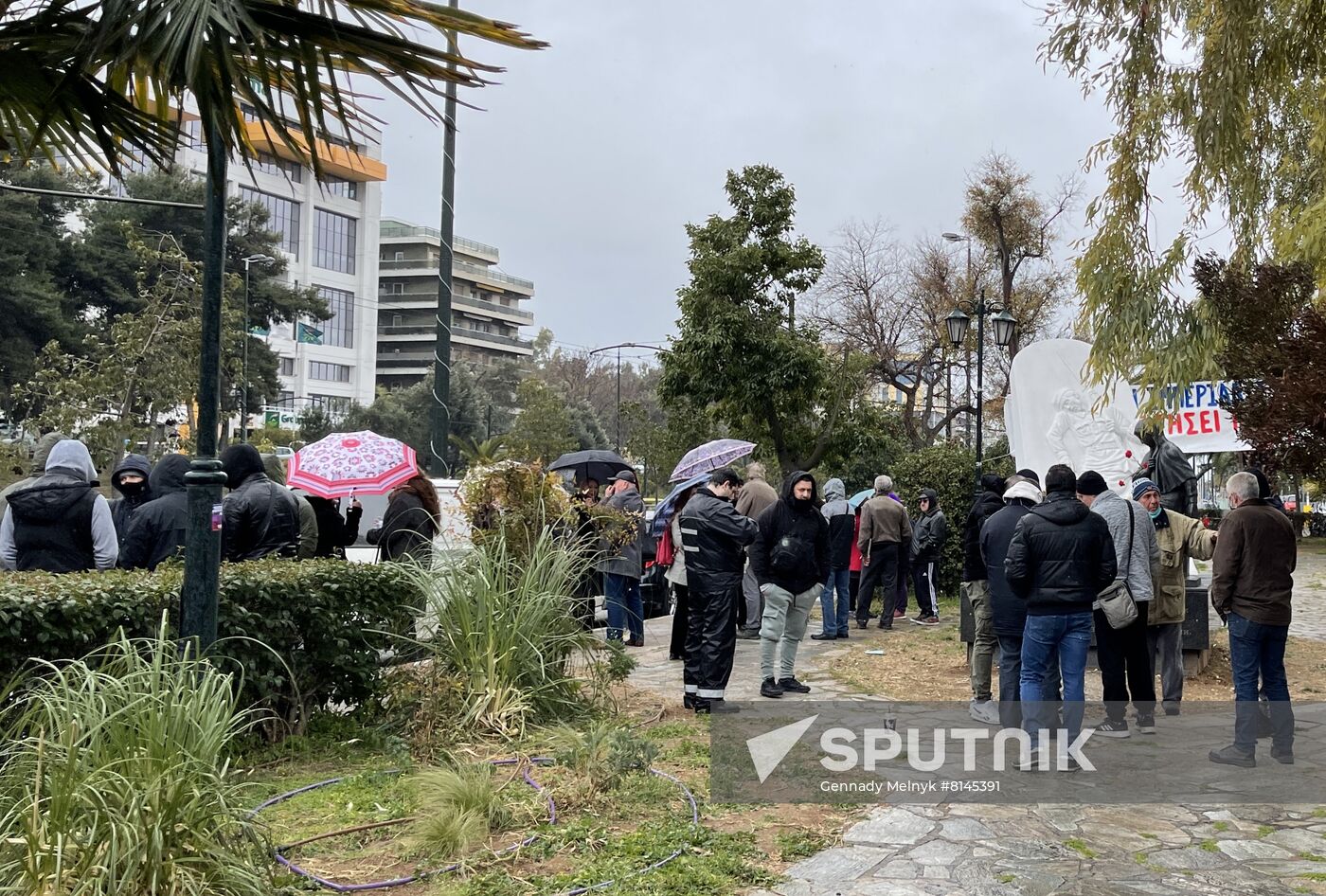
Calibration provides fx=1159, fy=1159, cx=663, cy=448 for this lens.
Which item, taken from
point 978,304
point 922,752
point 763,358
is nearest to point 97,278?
point 763,358

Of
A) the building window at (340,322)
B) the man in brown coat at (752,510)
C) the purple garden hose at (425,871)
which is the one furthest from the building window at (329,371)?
the purple garden hose at (425,871)

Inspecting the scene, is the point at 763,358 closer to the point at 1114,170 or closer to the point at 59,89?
the point at 1114,170

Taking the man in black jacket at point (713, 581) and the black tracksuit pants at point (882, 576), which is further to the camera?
the black tracksuit pants at point (882, 576)

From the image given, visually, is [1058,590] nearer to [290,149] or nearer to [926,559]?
[290,149]

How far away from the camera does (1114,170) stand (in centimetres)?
968

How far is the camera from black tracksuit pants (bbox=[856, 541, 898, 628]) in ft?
45.9

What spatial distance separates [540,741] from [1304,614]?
1363 centimetres

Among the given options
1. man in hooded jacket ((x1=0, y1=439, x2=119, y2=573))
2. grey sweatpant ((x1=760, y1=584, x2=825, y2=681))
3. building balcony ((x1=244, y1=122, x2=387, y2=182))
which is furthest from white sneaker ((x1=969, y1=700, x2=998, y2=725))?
building balcony ((x1=244, y1=122, x2=387, y2=182))

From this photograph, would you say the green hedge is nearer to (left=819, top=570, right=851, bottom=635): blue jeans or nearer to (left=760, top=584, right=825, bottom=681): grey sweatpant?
(left=760, top=584, right=825, bottom=681): grey sweatpant

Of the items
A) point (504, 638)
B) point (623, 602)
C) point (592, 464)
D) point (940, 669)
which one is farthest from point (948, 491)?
point (504, 638)

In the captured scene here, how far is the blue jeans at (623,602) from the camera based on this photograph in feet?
37.3

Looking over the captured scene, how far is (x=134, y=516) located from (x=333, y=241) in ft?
286

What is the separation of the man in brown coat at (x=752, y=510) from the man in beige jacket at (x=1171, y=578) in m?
4.44

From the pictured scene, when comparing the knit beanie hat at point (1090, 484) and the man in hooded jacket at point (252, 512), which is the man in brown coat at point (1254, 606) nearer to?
the knit beanie hat at point (1090, 484)
